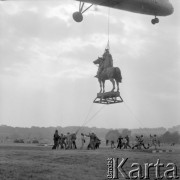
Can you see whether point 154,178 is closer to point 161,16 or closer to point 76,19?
point 76,19

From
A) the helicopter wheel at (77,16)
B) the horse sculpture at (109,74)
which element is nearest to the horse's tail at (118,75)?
the horse sculpture at (109,74)

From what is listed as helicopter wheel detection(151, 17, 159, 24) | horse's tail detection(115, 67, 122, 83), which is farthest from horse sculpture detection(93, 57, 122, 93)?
helicopter wheel detection(151, 17, 159, 24)

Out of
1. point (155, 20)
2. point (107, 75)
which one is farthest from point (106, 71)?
point (155, 20)

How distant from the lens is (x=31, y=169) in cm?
1744

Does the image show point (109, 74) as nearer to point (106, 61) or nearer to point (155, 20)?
point (106, 61)

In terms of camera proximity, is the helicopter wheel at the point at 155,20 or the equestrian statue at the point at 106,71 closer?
the equestrian statue at the point at 106,71

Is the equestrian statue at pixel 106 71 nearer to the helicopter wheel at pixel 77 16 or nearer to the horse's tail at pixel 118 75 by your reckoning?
the horse's tail at pixel 118 75

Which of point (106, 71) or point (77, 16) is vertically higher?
point (77, 16)

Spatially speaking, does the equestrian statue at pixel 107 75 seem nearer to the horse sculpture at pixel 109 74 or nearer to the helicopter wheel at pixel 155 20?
the horse sculpture at pixel 109 74

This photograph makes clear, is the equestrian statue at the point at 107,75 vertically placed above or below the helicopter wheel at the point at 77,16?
below

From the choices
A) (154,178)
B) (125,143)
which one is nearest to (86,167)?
(154,178)

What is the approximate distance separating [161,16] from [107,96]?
1193cm

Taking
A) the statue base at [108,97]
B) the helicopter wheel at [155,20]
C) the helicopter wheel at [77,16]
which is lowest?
the statue base at [108,97]

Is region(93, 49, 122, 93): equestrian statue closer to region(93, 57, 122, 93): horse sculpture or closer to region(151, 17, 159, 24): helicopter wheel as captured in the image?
region(93, 57, 122, 93): horse sculpture
